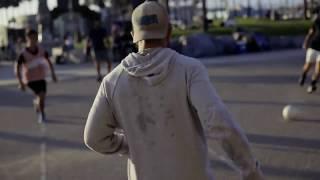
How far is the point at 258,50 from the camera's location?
94.5 feet

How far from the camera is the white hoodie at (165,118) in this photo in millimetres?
3023

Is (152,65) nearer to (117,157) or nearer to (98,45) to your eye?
(117,157)

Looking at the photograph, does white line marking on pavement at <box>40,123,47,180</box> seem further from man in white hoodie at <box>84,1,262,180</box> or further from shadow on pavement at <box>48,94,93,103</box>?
man in white hoodie at <box>84,1,262,180</box>

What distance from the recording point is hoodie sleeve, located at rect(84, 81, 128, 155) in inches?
128

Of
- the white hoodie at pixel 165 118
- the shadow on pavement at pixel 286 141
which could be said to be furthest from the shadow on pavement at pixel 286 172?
the white hoodie at pixel 165 118

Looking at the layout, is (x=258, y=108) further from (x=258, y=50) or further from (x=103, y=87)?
(x=258, y=50)

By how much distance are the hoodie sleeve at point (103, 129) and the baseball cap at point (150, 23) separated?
0.33m

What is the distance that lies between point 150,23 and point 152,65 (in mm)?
202

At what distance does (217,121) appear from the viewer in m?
2.97

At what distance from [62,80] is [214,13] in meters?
88.1

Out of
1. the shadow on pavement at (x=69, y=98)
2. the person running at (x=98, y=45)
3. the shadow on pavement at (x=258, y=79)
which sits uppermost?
the person running at (x=98, y=45)

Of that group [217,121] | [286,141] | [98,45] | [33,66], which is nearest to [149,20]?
[217,121]

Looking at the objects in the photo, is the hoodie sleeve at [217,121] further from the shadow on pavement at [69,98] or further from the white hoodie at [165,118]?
the shadow on pavement at [69,98]

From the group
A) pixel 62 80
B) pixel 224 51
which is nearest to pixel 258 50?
pixel 224 51
